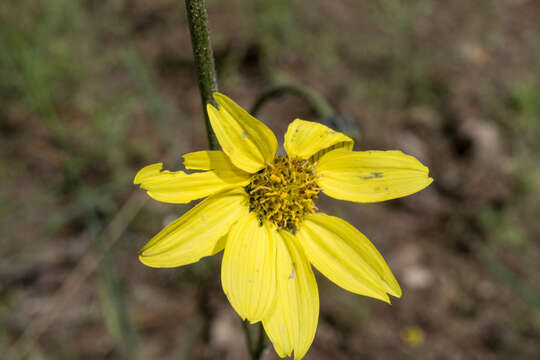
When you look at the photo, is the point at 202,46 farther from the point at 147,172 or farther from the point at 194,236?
the point at 194,236

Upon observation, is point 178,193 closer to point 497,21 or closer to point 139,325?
point 139,325

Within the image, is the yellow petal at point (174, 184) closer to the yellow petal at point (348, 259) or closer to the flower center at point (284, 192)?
the flower center at point (284, 192)

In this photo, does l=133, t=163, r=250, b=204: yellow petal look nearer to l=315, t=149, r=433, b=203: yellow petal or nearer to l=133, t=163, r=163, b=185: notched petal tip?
l=133, t=163, r=163, b=185: notched petal tip

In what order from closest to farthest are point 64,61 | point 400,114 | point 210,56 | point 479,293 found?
point 210,56, point 479,293, point 64,61, point 400,114

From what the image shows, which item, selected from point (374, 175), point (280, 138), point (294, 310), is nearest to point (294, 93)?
point (374, 175)

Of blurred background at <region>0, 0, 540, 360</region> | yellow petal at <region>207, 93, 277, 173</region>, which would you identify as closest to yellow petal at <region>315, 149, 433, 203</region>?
yellow petal at <region>207, 93, 277, 173</region>

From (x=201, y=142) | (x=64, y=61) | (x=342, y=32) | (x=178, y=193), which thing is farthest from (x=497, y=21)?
(x=178, y=193)
